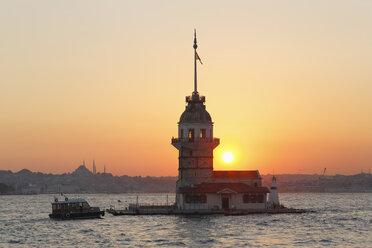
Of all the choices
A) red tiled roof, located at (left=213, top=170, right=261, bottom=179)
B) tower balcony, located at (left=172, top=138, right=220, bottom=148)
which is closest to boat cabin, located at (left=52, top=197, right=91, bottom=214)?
tower balcony, located at (left=172, top=138, right=220, bottom=148)

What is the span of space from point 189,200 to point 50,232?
21.8m

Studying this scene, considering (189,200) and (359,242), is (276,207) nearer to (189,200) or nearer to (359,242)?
(189,200)

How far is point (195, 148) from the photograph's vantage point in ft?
358

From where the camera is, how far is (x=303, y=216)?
365 feet

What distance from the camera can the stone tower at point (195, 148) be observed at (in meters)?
109

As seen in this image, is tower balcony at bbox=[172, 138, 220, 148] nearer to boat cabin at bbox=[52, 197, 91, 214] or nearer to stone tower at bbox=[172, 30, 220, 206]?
stone tower at bbox=[172, 30, 220, 206]

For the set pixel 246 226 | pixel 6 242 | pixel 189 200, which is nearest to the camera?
pixel 6 242

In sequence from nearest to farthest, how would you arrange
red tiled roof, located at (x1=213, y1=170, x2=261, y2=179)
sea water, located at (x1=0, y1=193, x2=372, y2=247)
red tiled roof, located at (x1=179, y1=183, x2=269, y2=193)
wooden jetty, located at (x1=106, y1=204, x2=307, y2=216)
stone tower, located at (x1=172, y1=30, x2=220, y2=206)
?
sea water, located at (x1=0, y1=193, x2=372, y2=247), wooden jetty, located at (x1=106, y1=204, x2=307, y2=216), red tiled roof, located at (x1=179, y1=183, x2=269, y2=193), stone tower, located at (x1=172, y1=30, x2=220, y2=206), red tiled roof, located at (x1=213, y1=170, x2=261, y2=179)

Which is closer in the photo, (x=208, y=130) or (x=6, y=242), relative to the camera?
(x=6, y=242)

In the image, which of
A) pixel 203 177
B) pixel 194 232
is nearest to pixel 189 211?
pixel 203 177

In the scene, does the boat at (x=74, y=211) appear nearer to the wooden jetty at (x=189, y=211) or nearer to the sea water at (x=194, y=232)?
the sea water at (x=194, y=232)

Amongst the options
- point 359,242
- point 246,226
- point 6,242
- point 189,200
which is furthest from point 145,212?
point 359,242

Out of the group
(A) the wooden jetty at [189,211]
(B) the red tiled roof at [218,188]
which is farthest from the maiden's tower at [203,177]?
(A) the wooden jetty at [189,211]

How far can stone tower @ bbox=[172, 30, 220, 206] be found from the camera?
109 metres
